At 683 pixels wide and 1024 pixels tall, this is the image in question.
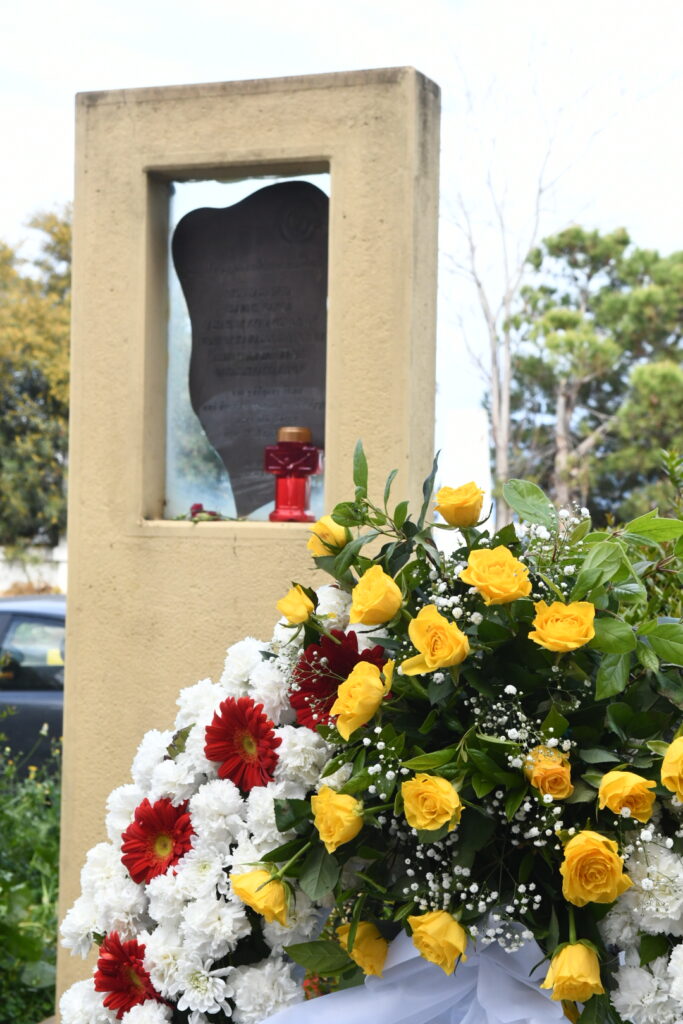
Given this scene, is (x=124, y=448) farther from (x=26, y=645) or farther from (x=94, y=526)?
(x=26, y=645)

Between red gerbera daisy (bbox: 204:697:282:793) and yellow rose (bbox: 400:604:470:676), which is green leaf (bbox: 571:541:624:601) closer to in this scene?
yellow rose (bbox: 400:604:470:676)

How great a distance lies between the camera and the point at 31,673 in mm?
6758

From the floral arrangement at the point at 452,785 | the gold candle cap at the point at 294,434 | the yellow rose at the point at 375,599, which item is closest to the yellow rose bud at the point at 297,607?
the floral arrangement at the point at 452,785

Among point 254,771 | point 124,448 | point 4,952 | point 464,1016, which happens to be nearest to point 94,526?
point 124,448

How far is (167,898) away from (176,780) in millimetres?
177

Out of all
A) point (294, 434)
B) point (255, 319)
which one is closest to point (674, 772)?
point (294, 434)

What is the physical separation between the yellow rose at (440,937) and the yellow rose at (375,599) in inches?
13.5

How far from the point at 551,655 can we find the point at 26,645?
6.03 meters

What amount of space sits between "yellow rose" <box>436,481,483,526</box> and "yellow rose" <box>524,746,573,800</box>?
0.33m

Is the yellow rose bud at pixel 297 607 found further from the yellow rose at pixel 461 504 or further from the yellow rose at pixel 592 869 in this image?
the yellow rose at pixel 592 869

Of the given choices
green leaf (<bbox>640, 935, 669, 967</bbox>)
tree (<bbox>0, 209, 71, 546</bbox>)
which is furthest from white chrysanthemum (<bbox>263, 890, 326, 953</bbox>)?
tree (<bbox>0, 209, 71, 546</bbox>)

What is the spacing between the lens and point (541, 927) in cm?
132

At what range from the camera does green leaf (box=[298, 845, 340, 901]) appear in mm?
1370

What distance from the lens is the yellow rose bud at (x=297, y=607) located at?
150cm
